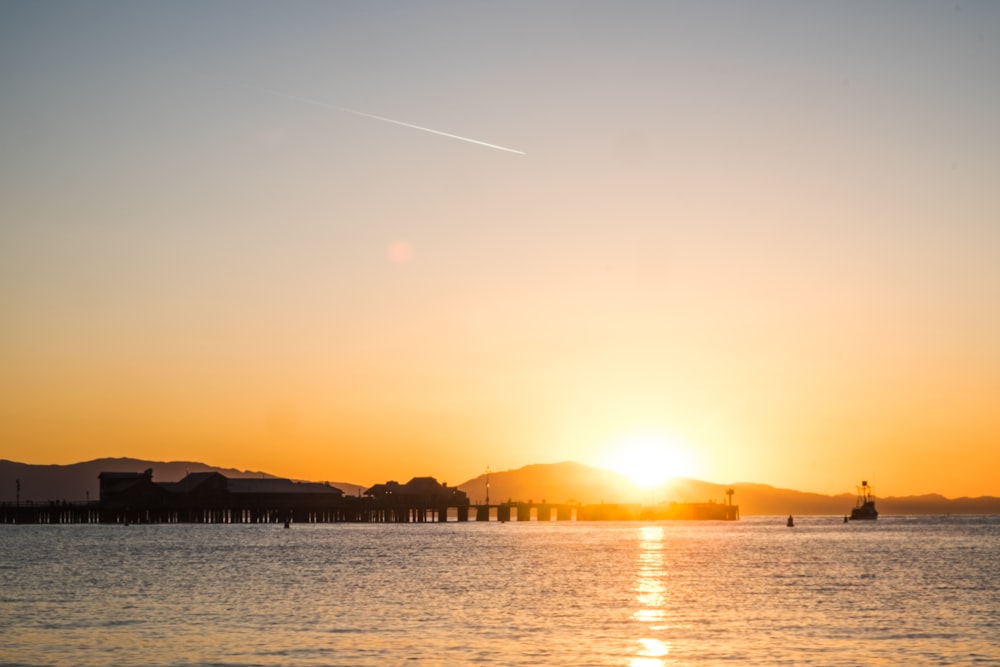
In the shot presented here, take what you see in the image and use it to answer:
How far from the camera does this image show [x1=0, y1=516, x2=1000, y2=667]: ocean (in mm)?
45125

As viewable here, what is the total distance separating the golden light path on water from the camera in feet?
143

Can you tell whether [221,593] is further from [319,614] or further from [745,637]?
[745,637]

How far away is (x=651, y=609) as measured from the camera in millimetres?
62625

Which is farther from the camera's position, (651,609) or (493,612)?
(651,609)

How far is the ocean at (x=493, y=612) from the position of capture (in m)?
Result: 45.1

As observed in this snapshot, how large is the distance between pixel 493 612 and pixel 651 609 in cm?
821

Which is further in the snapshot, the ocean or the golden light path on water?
the ocean

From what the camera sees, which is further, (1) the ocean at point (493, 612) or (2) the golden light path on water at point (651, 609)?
(1) the ocean at point (493, 612)

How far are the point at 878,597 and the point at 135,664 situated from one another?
4460cm

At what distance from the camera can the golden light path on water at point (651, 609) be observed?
4359 centimetres

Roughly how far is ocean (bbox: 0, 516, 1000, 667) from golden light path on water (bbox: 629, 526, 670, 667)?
0.47 ft

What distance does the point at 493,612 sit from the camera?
60969 millimetres

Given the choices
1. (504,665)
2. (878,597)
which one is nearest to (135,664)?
(504,665)

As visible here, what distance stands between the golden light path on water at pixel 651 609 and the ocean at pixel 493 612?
144 millimetres
